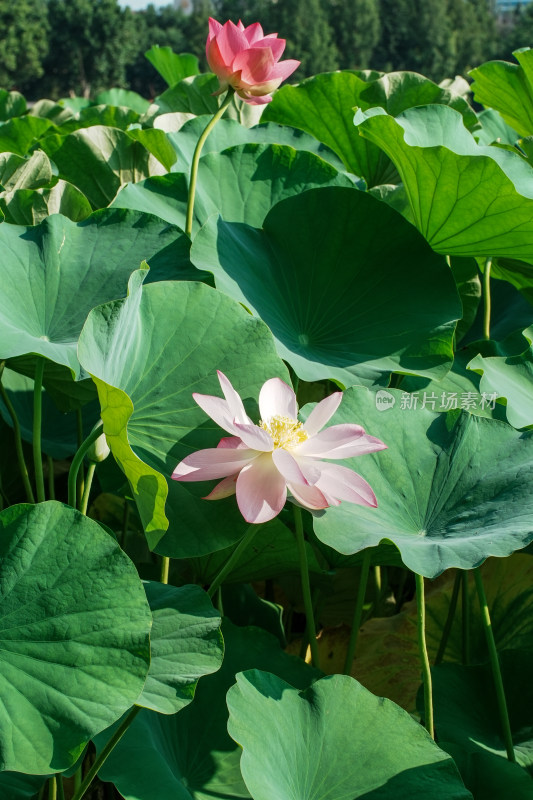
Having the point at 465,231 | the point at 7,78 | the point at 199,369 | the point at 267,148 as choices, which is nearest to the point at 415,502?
the point at 199,369

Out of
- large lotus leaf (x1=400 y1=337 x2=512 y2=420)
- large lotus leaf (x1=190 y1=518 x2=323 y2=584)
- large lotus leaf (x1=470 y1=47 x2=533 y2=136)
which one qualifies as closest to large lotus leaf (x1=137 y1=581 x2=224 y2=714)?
large lotus leaf (x1=190 y1=518 x2=323 y2=584)

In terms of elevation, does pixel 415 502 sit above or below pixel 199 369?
below

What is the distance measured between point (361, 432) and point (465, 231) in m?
0.45

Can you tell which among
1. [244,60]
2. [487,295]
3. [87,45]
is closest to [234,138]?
[244,60]

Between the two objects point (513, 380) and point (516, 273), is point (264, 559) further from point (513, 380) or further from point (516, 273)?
point (516, 273)

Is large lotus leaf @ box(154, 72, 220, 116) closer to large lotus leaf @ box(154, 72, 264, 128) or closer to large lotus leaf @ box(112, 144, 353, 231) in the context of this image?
large lotus leaf @ box(154, 72, 264, 128)

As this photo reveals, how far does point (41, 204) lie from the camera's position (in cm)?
111

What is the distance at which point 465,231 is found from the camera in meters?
1.08

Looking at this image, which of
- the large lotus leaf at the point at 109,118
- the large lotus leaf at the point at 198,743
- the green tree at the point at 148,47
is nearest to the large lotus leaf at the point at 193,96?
the large lotus leaf at the point at 109,118

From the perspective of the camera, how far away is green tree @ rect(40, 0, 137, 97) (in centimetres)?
4328

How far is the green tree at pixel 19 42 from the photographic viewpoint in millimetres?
37094

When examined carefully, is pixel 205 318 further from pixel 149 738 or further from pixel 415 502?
pixel 149 738

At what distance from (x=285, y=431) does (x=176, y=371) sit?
0.48 ft

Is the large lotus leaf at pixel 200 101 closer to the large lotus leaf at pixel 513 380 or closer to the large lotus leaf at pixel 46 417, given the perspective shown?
the large lotus leaf at pixel 46 417
